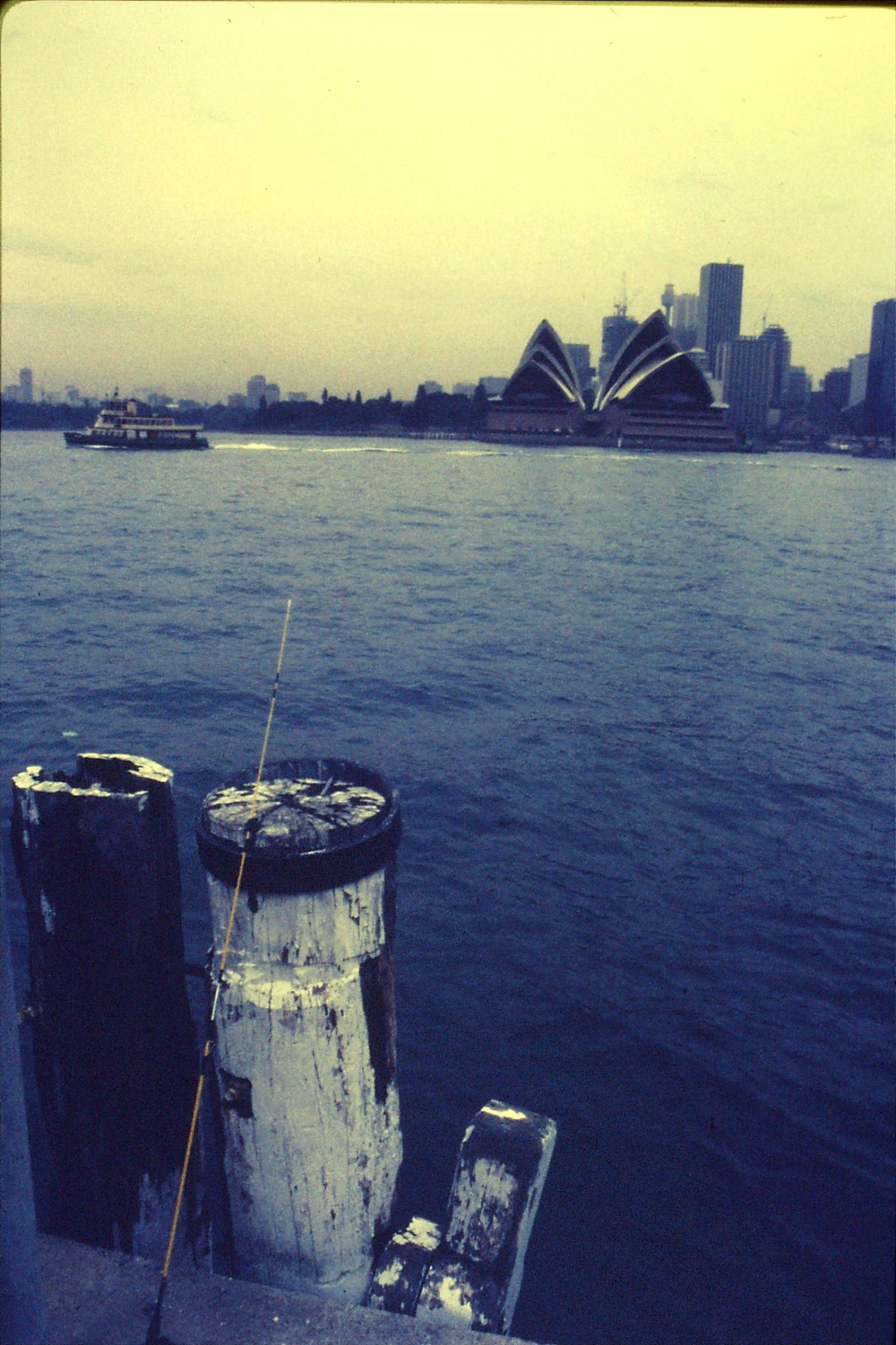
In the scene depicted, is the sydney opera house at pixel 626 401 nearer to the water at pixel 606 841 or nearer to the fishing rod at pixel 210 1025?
the water at pixel 606 841

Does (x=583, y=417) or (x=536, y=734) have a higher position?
(x=583, y=417)

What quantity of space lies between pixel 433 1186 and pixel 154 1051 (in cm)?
149

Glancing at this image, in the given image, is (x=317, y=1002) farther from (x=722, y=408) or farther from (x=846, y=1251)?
(x=722, y=408)

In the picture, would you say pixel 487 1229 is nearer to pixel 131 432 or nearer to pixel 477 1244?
pixel 477 1244

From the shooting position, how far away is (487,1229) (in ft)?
4.83

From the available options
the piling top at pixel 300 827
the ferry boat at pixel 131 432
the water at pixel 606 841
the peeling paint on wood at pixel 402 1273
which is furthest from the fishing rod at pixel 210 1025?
the ferry boat at pixel 131 432

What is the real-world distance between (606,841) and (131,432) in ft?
161

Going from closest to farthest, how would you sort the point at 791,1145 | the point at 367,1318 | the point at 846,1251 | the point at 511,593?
the point at 367,1318
the point at 846,1251
the point at 791,1145
the point at 511,593

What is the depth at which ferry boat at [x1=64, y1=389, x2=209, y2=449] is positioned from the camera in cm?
4909

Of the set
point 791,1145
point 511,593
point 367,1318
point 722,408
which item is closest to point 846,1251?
point 791,1145

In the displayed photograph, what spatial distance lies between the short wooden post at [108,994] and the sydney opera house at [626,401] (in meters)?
60.1

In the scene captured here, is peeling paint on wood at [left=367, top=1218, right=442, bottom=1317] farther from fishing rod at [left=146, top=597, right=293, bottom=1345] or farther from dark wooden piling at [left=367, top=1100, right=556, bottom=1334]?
fishing rod at [left=146, top=597, right=293, bottom=1345]

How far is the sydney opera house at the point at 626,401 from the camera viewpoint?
59500 millimetres

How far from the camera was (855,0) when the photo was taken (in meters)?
1.03
